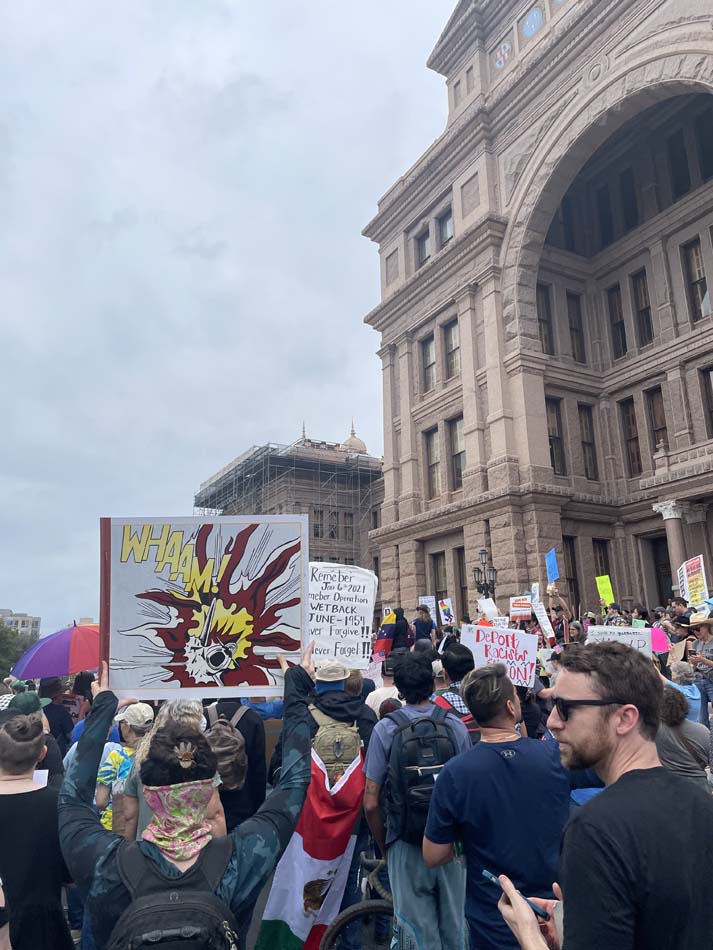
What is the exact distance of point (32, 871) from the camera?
309 centimetres

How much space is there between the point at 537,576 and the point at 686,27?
1538 centimetres

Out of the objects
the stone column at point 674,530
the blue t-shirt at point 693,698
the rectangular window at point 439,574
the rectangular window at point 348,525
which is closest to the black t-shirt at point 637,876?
the blue t-shirt at point 693,698

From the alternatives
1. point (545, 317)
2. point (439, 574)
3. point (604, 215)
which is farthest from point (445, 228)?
point (439, 574)

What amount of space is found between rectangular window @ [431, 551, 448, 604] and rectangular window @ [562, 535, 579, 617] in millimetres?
4173

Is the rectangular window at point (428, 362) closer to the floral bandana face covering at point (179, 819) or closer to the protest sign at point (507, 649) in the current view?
the protest sign at point (507, 649)

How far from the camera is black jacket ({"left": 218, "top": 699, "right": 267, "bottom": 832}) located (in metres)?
4.14

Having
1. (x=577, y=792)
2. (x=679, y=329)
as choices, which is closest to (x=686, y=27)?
(x=679, y=329)

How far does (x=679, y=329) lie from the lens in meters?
22.6

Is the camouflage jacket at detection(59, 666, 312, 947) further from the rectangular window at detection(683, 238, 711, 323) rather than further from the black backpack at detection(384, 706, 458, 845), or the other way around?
the rectangular window at detection(683, 238, 711, 323)

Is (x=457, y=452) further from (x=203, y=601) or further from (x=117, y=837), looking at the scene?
(x=117, y=837)

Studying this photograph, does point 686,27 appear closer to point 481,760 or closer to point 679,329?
point 679,329

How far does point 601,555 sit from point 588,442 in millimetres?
3948

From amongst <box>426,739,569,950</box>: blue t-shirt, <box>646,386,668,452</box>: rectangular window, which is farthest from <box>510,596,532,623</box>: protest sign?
<box>426,739,569,950</box>: blue t-shirt

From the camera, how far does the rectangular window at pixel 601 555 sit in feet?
76.6
